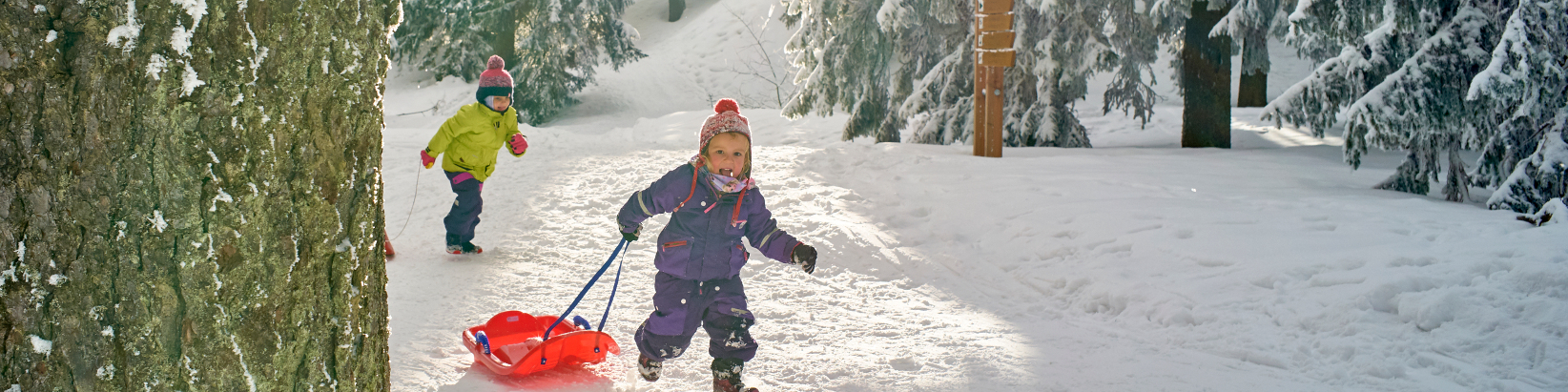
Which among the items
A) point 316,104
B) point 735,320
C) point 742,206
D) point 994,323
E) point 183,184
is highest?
point 316,104

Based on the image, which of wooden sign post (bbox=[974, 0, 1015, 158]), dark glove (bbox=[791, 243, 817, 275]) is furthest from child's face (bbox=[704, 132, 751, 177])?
wooden sign post (bbox=[974, 0, 1015, 158])

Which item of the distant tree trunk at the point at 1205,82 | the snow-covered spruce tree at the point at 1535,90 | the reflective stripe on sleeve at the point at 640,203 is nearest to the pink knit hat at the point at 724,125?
the reflective stripe on sleeve at the point at 640,203

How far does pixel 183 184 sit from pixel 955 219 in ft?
19.1

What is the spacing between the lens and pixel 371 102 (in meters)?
2.12

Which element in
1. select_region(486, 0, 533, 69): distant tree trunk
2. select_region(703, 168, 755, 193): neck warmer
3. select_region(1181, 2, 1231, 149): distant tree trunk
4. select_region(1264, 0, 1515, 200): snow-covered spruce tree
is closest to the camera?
select_region(703, 168, 755, 193): neck warmer

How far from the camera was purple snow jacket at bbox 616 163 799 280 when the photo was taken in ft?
12.1

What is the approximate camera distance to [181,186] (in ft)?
6.13

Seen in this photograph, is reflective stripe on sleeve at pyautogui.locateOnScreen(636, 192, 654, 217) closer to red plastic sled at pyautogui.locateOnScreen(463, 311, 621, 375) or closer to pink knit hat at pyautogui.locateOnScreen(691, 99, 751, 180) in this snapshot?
pink knit hat at pyautogui.locateOnScreen(691, 99, 751, 180)

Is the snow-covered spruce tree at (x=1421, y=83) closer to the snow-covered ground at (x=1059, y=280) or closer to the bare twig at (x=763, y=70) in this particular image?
the snow-covered ground at (x=1059, y=280)

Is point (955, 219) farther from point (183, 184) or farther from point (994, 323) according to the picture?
point (183, 184)

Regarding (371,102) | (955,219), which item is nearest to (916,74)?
(955,219)

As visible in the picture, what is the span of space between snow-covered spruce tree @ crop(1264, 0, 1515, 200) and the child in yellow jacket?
645cm

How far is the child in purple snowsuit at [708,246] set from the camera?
3695mm

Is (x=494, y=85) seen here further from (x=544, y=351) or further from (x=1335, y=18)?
(x=1335, y=18)
